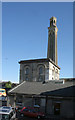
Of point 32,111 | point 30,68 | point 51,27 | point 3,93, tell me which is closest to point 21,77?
point 30,68

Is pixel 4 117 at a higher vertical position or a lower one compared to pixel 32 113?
higher

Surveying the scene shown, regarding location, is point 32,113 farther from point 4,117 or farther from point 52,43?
point 52,43

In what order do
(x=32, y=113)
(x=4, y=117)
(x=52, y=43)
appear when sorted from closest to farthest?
(x=4, y=117) → (x=32, y=113) → (x=52, y=43)

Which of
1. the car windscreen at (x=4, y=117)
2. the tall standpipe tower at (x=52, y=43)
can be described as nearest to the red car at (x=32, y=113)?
the car windscreen at (x=4, y=117)

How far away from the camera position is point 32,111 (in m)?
18.1

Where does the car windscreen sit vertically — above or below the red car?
above

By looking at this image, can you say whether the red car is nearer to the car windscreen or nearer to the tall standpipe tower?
the car windscreen

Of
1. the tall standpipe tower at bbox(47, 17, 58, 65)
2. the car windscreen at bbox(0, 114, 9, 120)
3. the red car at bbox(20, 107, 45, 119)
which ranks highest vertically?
the tall standpipe tower at bbox(47, 17, 58, 65)

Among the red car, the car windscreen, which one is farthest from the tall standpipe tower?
the car windscreen

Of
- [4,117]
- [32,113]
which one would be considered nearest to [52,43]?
[32,113]

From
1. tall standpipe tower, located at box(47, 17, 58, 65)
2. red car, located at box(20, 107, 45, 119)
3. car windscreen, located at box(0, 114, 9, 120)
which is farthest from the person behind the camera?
tall standpipe tower, located at box(47, 17, 58, 65)

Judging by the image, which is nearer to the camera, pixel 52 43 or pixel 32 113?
pixel 32 113

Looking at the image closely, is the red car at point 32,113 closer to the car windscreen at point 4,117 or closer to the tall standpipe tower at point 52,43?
the car windscreen at point 4,117

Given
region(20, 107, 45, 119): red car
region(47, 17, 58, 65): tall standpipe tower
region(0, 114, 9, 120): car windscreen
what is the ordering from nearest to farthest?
region(0, 114, 9, 120): car windscreen
region(20, 107, 45, 119): red car
region(47, 17, 58, 65): tall standpipe tower
